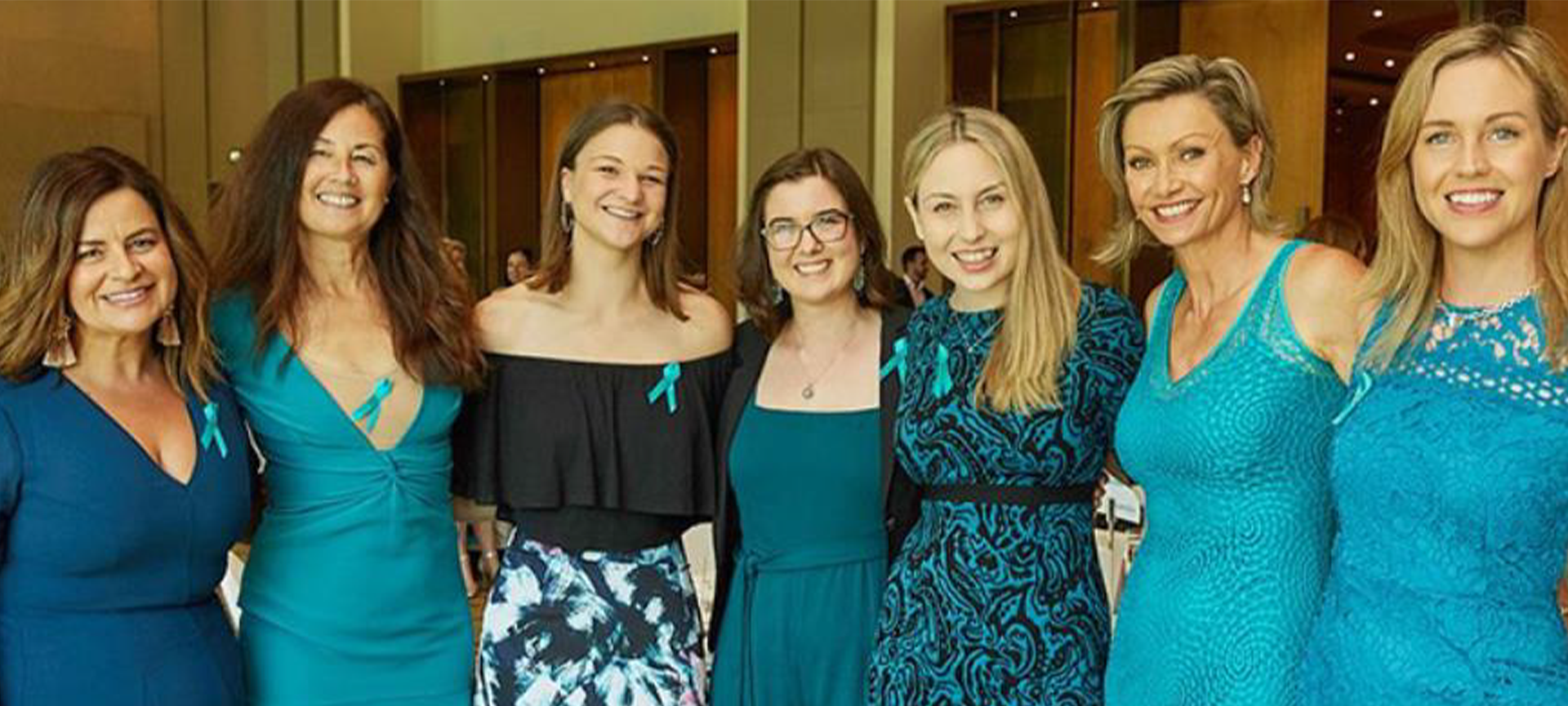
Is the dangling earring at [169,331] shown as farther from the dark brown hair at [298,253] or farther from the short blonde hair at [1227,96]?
the short blonde hair at [1227,96]

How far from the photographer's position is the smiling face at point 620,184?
2.94 m

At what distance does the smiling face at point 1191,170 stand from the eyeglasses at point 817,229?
0.64 metres

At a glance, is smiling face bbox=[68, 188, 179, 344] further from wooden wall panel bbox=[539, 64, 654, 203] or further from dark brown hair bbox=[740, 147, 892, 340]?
wooden wall panel bbox=[539, 64, 654, 203]

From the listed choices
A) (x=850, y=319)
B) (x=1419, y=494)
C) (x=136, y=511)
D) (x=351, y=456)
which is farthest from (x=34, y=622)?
(x=1419, y=494)

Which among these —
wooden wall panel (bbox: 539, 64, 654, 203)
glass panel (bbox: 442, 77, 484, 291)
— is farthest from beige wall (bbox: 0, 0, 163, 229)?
wooden wall panel (bbox: 539, 64, 654, 203)

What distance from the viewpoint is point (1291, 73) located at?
30.9ft

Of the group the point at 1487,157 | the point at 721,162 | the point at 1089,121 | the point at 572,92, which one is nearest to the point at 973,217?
the point at 1487,157

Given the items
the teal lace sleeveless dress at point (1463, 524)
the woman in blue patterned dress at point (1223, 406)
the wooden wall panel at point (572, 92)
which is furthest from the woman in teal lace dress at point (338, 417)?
the wooden wall panel at point (572, 92)

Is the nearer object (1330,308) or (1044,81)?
(1330,308)

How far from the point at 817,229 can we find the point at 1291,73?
24.1 ft

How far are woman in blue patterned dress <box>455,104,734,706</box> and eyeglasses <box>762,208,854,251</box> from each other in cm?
25

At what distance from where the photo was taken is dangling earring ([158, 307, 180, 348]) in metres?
2.52

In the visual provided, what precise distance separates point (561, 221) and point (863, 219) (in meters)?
0.62

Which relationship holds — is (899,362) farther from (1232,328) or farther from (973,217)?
(1232,328)
